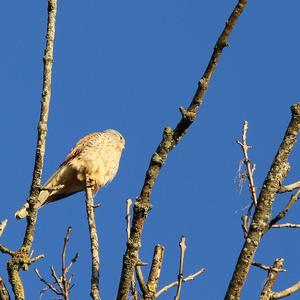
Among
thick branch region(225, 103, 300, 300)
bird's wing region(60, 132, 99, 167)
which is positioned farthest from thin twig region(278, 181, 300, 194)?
bird's wing region(60, 132, 99, 167)

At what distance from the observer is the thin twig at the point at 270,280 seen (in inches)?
133

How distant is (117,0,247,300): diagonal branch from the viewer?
3.33 m

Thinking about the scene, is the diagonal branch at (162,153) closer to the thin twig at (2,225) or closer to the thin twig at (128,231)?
the thin twig at (128,231)

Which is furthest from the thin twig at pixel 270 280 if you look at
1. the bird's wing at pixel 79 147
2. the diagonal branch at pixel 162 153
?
the bird's wing at pixel 79 147

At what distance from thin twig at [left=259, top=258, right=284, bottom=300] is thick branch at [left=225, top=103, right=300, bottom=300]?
18 centimetres

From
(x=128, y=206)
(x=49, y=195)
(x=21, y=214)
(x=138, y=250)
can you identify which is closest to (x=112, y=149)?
(x=49, y=195)

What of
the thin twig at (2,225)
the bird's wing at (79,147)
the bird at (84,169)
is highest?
the bird's wing at (79,147)

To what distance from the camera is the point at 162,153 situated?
11.2 feet

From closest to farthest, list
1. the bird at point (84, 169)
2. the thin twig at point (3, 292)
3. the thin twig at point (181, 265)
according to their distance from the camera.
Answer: the thin twig at point (3, 292) → the thin twig at point (181, 265) → the bird at point (84, 169)

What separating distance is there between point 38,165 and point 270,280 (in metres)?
1.37

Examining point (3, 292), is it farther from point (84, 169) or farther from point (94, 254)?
point (84, 169)

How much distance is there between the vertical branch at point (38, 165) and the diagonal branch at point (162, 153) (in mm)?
594

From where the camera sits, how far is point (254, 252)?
3285mm

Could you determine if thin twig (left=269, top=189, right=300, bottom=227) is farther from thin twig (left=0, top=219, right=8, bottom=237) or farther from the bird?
the bird
